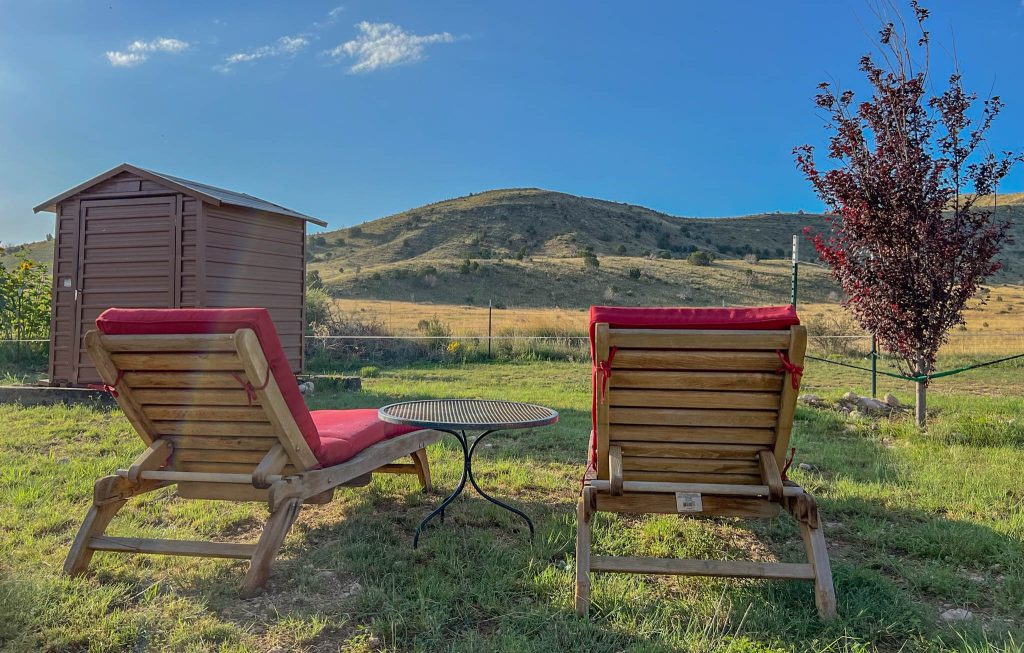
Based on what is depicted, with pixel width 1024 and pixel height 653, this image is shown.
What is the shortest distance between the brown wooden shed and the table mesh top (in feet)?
18.5

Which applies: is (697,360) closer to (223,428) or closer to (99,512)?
(223,428)

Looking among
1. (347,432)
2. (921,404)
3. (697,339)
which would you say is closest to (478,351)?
(921,404)

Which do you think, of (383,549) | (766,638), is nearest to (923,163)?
(766,638)

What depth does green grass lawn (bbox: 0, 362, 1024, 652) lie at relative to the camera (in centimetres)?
233

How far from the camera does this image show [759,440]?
2.76 m

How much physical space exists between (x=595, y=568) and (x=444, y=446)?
3.12 m

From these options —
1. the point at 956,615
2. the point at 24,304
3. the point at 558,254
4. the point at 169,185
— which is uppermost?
the point at 558,254

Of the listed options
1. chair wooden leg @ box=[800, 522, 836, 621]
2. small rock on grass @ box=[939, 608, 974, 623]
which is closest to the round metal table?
chair wooden leg @ box=[800, 522, 836, 621]

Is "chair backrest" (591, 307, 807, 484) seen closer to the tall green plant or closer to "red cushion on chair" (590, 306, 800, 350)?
"red cushion on chair" (590, 306, 800, 350)

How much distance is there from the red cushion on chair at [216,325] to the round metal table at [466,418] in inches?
23.4

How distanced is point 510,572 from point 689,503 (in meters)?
0.85

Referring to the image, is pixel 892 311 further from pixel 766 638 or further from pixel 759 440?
pixel 766 638

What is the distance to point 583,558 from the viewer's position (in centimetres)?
258

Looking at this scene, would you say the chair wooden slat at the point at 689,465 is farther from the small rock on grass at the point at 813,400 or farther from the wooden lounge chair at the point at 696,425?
the small rock on grass at the point at 813,400
